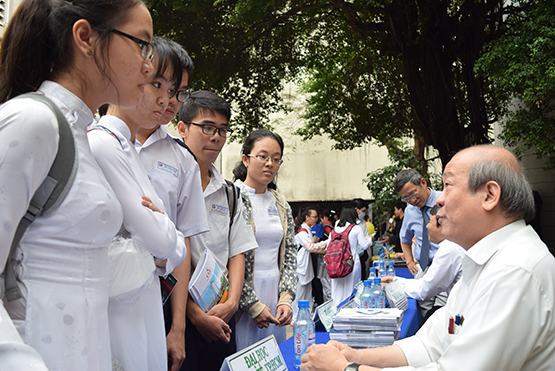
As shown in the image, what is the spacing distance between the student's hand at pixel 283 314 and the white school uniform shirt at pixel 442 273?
149 cm

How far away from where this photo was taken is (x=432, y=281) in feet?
13.6

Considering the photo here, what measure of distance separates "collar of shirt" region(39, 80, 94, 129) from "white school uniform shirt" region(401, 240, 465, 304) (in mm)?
3230

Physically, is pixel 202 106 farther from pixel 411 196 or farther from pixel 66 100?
pixel 411 196

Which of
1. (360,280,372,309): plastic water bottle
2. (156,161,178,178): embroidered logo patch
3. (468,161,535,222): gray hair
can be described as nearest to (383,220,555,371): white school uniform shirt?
(468,161,535,222): gray hair

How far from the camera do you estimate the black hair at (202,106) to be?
8.79 ft

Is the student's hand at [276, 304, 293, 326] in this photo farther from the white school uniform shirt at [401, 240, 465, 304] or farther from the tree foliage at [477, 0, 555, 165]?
the tree foliage at [477, 0, 555, 165]

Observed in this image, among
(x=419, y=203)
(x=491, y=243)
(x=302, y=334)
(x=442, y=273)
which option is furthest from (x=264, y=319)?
(x=419, y=203)

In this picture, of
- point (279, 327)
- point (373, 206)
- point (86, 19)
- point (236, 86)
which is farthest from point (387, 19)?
point (86, 19)

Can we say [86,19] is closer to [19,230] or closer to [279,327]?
[19,230]

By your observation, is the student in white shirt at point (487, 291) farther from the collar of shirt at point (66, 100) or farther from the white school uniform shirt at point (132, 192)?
the collar of shirt at point (66, 100)

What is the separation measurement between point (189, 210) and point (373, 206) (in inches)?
605

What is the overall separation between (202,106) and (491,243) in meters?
1.47

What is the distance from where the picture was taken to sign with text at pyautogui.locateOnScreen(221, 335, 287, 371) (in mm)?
1818

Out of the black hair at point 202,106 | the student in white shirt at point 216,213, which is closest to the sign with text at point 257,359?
the student in white shirt at point 216,213
